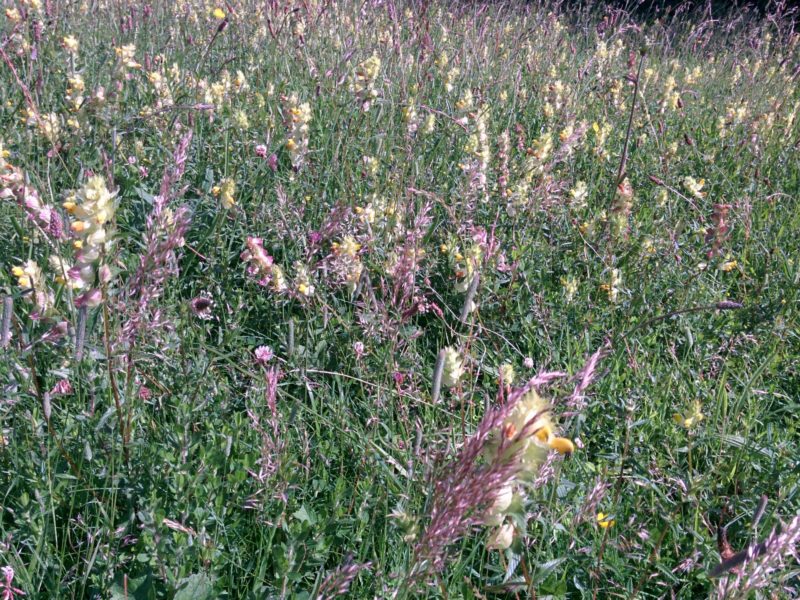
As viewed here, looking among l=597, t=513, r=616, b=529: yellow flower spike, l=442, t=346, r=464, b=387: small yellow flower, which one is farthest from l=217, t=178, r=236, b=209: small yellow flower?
l=597, t=513, r=616, b=529: yellow flower spike

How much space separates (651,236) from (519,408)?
2039mm

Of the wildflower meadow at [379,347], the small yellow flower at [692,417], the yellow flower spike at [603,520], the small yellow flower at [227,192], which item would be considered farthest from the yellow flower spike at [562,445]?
the small yellow flower at [227,192]

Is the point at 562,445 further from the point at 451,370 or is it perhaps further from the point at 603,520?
the point at 603,520

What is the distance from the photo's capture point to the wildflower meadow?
136 cm

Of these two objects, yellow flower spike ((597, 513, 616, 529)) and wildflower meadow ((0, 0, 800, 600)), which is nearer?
wildflower meadow ((0, 0, 800, 600))

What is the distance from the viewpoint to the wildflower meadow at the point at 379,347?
1.36 metres

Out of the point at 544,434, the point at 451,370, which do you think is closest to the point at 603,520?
the point at 451,370

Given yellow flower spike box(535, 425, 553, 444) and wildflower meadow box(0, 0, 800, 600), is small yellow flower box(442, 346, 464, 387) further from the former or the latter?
yellow flower spike box(535, 425, 553, 444)

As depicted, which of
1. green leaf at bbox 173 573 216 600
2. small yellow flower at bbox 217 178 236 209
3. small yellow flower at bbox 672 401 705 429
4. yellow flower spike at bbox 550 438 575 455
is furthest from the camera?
small yellow flower at bbox 217 178 236 209

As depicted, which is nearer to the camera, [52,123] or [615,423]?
[615,423]

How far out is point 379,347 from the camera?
2.10 meters

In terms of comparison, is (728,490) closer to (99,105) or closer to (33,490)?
(33,490)

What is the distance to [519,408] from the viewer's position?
932 mm

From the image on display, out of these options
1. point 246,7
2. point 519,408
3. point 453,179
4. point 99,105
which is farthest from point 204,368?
point 246,7
